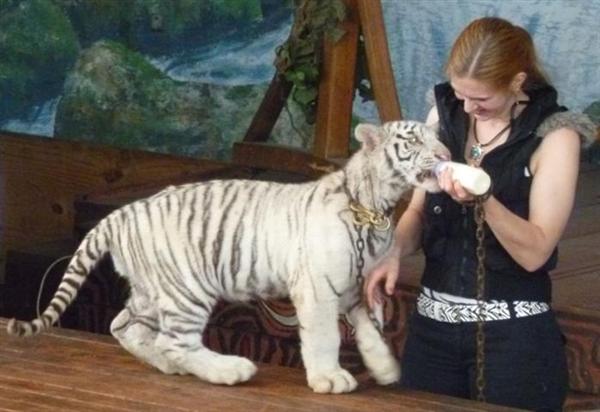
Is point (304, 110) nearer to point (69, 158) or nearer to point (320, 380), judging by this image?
point (69, 158)

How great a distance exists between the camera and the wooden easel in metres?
4.89

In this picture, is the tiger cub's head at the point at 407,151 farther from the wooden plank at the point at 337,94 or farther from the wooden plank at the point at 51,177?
the wooden plank at the point at 51,177

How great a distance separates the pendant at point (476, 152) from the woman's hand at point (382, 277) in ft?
0.91

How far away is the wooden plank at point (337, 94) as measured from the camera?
502 centimetres

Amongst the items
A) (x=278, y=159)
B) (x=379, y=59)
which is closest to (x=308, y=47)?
(x=379, y=59)

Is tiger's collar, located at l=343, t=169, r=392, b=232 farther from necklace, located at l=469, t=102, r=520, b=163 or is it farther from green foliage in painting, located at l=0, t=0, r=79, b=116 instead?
green foliage in painting, located at l=0, t=0, r=79, b=116

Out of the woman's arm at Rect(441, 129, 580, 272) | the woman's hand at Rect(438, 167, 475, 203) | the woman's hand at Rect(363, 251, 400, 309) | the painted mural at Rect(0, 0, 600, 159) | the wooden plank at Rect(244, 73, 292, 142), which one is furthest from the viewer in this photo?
the painted mural at Rect(0, 0, 600, 159)

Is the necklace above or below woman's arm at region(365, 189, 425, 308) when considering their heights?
above

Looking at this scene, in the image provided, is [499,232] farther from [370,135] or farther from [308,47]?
[308,47]

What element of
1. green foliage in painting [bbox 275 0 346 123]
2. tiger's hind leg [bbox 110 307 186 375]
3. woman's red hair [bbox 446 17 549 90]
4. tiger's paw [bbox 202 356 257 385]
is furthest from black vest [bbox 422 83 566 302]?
green foliage in painting [bbox 275 0 346 123]

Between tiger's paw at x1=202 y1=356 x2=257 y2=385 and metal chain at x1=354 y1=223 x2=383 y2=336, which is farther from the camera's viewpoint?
tiger's paw at x1=202 y1=356 x2=257 y2=385

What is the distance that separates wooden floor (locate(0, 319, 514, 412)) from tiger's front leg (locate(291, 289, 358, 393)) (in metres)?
0.03

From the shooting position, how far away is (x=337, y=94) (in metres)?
5.09

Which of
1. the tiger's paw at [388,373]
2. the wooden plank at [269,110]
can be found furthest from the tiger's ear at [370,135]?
the wooden plank at [269,110]
